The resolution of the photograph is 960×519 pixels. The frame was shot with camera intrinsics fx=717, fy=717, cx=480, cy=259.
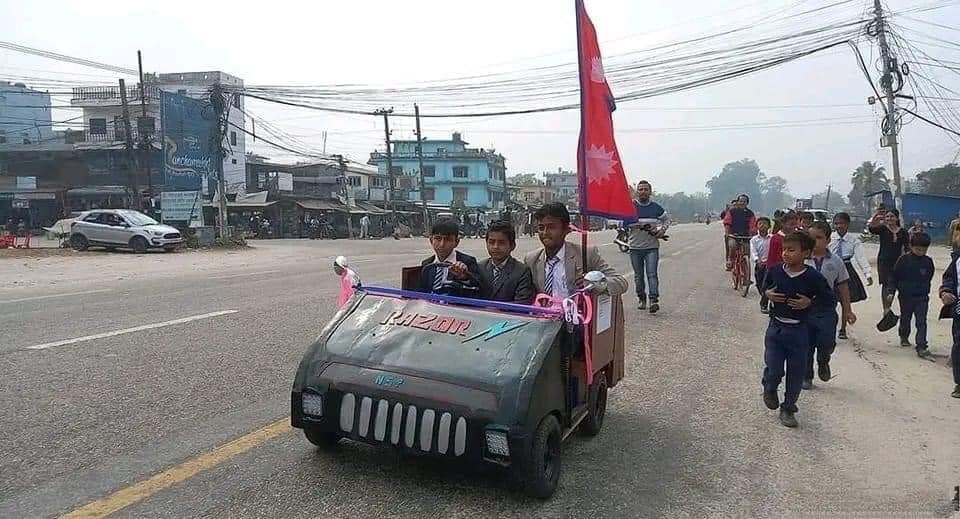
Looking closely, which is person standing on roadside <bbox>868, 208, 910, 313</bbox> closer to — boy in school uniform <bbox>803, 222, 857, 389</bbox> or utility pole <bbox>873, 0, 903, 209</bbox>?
boy in school uniform <bbox>803, 222, 857, 389</bbox>

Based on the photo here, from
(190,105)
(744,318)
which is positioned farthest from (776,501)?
(190,105)

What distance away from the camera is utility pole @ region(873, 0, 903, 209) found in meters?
22.1

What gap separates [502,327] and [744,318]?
287 inches

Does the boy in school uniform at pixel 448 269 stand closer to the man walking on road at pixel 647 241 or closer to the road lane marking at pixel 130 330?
the road lane marking at pixel 130 330

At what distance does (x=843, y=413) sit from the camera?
5363mm

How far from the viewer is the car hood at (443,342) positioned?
3410 mm

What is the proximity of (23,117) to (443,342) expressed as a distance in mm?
57421

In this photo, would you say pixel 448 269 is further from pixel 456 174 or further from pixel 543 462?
pixel 456 174

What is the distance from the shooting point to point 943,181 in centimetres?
→ 4681

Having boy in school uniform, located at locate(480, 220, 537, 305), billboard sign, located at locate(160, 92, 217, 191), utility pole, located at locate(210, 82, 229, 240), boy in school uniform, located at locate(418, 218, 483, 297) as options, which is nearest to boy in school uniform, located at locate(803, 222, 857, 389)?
boy in school uniform, located at locate(480, 220, 537, 305)

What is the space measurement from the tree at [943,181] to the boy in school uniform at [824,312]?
44724mm

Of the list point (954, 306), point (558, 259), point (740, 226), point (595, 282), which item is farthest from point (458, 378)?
point (740, 226)

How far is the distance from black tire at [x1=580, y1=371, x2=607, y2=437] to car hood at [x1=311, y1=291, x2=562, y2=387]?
0.87m

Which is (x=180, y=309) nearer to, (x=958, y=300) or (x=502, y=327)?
(x=502, y=327)
